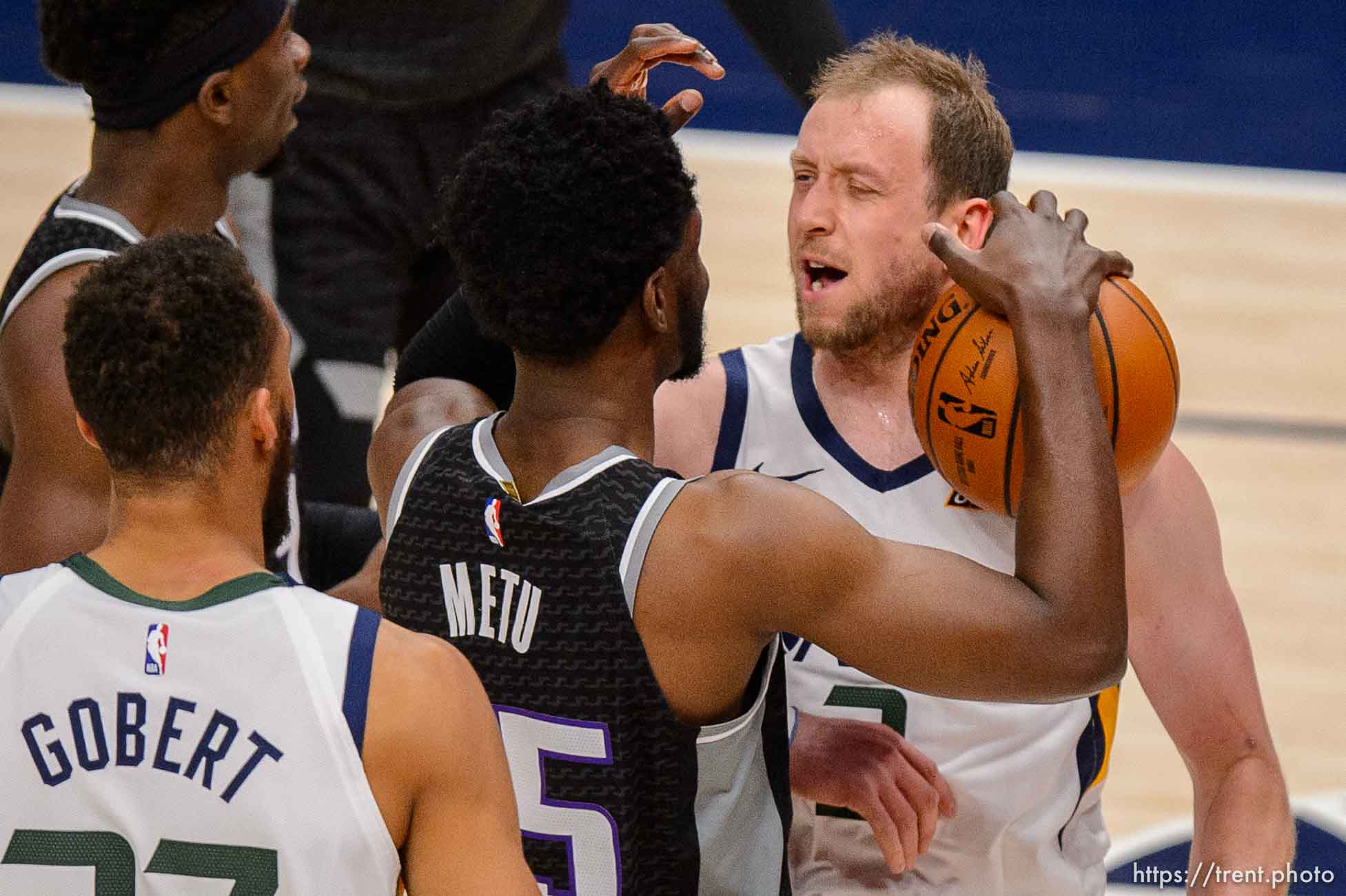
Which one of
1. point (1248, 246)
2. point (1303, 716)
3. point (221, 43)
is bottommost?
point (1303, 716)

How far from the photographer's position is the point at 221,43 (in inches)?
130

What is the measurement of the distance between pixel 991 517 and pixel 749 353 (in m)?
0.51

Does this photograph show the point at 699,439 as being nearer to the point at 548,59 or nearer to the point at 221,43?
the point at 221,43

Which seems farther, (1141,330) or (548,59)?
(548,59)

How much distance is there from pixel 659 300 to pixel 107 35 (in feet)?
5.07

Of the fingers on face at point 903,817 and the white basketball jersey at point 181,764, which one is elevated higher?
the white basketball jersey at point 181,764

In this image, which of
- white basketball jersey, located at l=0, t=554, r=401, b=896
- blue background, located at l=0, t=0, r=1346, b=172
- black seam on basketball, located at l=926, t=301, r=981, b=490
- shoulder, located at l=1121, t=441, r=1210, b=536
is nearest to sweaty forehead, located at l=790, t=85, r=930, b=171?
black seam on basketball, located at l=926, t=301, r=981, b=490

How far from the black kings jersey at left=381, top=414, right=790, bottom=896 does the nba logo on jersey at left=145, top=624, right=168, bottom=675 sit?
1.40 feet

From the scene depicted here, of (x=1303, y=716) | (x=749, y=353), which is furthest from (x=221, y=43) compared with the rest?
(x=1303, y=716)

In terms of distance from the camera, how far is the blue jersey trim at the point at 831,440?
9.09ft

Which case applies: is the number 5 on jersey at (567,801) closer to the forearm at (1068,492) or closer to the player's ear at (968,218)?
the forearm at (1068,492)

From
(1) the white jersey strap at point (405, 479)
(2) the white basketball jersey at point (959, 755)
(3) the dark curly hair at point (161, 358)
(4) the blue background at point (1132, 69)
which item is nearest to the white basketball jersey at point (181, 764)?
(3) the dark curly hair at point (161, 358)

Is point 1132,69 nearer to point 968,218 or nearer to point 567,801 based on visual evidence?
point 968,218

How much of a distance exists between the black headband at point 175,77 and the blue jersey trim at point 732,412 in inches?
47.0
